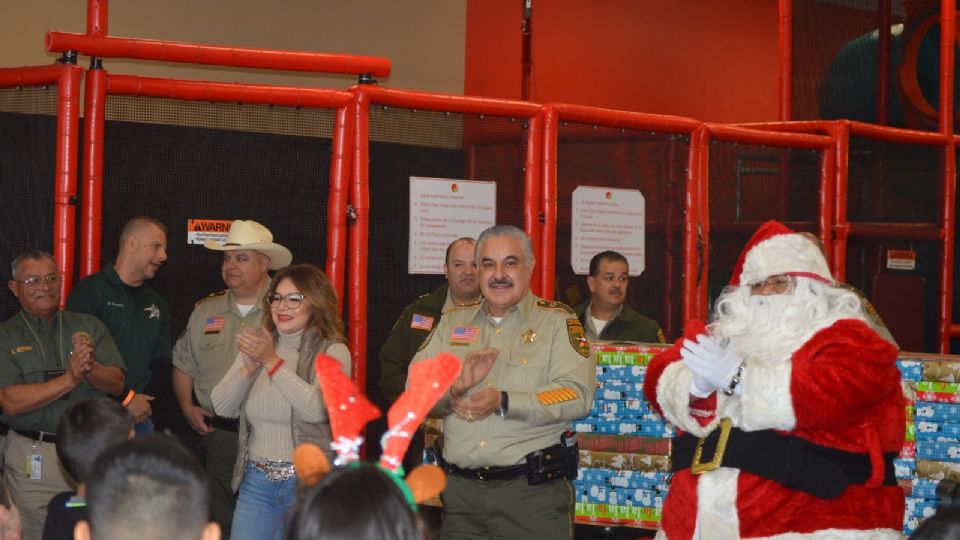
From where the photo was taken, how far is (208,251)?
610cm

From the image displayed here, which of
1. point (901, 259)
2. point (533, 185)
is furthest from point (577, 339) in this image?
point (901, 259)

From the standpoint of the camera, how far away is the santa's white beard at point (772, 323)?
3.92 m

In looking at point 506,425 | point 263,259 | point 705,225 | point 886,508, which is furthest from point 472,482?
point 705,225

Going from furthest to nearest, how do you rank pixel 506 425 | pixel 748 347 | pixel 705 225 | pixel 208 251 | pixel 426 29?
pixel 426 29
pixel 705 225
pixel 208 251
pixel 506 425
pixel 748 347

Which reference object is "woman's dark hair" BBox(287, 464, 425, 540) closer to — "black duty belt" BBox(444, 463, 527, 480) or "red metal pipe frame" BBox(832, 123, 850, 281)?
"black duty belt" BBox(444, 463, 527, 480)

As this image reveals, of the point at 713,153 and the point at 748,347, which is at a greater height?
the point at 713,153

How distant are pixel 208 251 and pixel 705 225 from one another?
125 inches

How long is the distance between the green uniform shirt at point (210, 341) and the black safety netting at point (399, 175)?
675 millimetres

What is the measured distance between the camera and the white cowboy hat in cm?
590

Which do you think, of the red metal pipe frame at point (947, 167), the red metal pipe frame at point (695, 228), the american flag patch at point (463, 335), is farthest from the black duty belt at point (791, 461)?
the red metal pipe frame at point (947, 167)

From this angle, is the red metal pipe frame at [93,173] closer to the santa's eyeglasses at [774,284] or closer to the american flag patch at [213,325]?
the american flag patch at [213,325]

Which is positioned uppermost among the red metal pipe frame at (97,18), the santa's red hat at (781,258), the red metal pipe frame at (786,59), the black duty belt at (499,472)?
the red metal pipe frame at (786,59)

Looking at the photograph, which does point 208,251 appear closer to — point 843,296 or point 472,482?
point 472,482

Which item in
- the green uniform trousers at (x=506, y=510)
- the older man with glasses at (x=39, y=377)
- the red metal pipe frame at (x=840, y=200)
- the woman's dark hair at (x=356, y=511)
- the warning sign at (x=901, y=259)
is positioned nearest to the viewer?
the woman's dark hair at (x=356, y=511)
